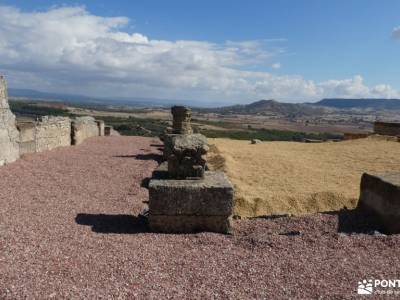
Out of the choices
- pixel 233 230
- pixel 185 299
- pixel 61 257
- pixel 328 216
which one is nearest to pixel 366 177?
pixel 328 216

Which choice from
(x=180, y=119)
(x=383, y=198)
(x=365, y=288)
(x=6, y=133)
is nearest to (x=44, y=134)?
(x=6, y=133)

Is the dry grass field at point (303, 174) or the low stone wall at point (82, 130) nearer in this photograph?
the dry grass field at point (303, 174)

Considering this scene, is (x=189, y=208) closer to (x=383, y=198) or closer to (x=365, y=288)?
(x=365, y=288)

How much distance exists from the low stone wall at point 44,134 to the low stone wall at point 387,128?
1831 centimetres

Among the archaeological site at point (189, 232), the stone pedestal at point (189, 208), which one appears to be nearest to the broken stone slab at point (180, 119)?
the archaeological site at point (189, 232)

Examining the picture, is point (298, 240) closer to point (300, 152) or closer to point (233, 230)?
point (233, 230)

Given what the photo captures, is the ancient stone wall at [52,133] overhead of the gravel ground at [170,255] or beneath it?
overhead

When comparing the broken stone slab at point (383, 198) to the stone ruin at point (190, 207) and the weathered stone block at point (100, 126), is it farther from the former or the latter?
the weathered stone block at point (100, 126)

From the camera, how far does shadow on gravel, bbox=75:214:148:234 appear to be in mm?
7102

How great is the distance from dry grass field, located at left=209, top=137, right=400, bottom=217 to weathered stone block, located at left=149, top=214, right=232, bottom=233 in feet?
7.85

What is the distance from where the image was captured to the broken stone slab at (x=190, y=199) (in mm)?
7207

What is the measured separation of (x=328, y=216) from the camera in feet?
25.1

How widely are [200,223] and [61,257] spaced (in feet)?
8.15

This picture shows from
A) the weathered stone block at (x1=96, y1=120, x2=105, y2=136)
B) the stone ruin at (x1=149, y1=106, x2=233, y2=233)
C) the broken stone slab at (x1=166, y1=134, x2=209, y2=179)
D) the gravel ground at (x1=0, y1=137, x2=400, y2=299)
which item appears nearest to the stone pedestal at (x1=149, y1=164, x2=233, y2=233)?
the stone ruin at (x1=149, y1=106, x2=233, y2=233)
